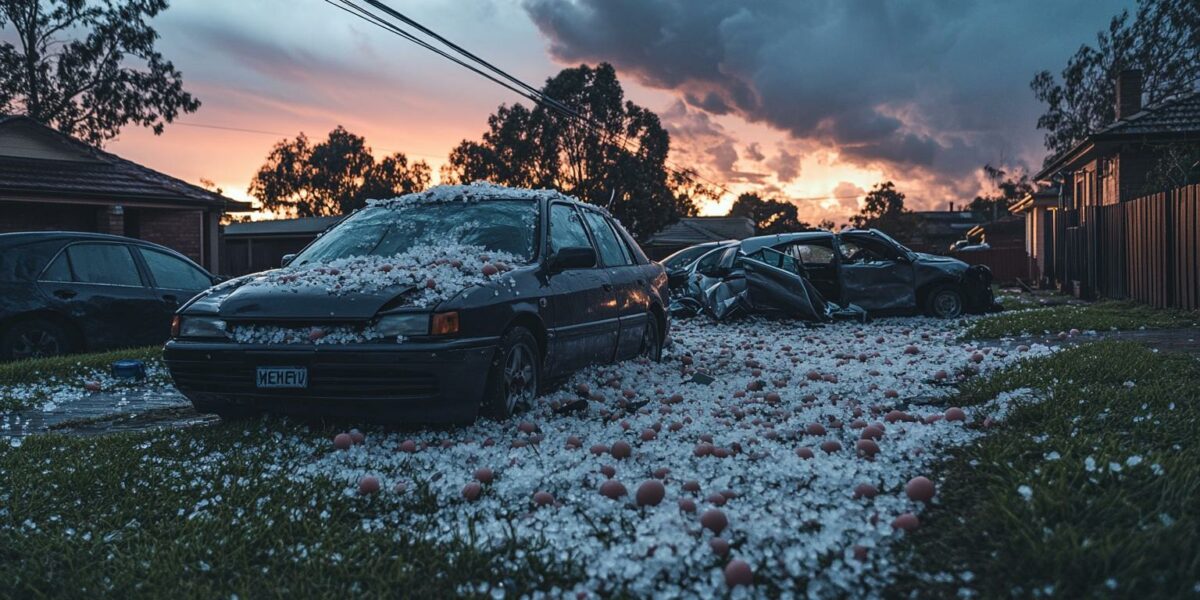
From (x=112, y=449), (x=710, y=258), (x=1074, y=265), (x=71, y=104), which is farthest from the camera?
(x=71, y=104)

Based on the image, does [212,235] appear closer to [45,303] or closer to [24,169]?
[24,169]

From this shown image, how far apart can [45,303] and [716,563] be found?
7.66 metres

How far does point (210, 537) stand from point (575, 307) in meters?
3.27

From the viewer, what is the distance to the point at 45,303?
7.85 meters

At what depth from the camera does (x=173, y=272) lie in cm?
919

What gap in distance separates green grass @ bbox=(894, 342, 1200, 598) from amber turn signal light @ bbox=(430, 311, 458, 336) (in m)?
2.57

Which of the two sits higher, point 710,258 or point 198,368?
point 710,258

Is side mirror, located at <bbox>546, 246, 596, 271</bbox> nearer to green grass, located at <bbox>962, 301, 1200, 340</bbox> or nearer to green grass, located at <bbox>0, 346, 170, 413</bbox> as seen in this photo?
green grass, located at <bbox>0, 346, 170, 413</bbox>

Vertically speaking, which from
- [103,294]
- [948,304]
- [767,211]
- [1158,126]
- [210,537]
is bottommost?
[210,537]

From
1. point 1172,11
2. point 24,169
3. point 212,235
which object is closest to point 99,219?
point 24,169

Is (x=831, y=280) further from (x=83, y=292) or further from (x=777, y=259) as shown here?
(x=83, y=292)

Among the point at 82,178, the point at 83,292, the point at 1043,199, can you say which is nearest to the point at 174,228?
the point at 82,178

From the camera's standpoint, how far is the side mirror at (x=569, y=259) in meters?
5.62

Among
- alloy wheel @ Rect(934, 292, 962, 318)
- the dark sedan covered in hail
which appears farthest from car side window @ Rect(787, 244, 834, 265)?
the dark sedan covered in hail
